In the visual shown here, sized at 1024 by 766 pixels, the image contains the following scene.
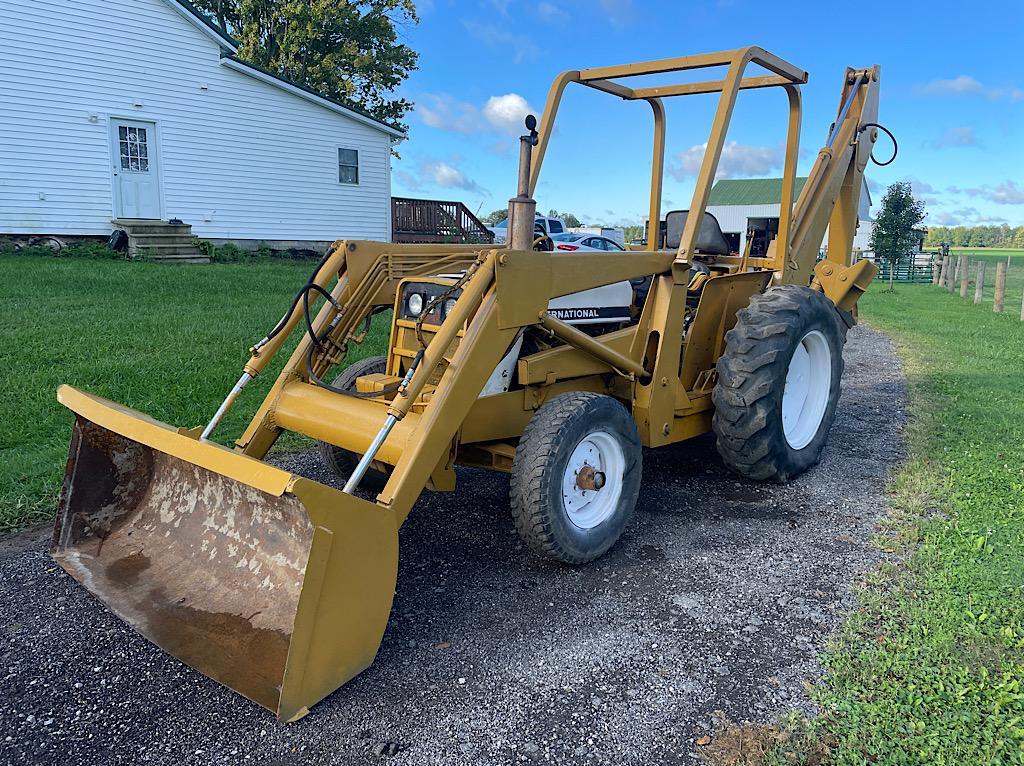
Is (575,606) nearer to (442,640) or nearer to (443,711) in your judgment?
(442,640)

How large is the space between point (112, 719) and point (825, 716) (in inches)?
96.1

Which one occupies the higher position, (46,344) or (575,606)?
(46,344)

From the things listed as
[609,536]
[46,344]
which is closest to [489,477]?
[609,536]

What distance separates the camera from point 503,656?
3.09 meters

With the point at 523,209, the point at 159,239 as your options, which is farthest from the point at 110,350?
the point at 159,239

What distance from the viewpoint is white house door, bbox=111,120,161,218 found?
15.6m

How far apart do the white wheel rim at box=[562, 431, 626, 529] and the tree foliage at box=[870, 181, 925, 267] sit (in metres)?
23.8

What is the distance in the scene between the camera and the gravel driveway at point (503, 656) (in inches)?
102

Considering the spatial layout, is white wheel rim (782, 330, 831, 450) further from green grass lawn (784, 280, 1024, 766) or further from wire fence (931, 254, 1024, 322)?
wire fence (931, 254, 1024, 322)

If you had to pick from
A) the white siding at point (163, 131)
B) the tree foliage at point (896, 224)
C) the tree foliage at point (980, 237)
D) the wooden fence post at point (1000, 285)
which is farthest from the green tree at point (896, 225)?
the tree foliage at point (980, 237)

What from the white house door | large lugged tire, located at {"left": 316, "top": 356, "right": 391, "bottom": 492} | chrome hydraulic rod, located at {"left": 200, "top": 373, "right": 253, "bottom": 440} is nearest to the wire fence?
large lugged tire, located at {"left": 316, "top": 356, "right": 391, "bottom": 492}

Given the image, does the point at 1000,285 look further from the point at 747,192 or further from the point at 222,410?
the point at 747,192

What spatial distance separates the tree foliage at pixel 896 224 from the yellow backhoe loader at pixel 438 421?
21.4 metres

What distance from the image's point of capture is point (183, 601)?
3172 mm
